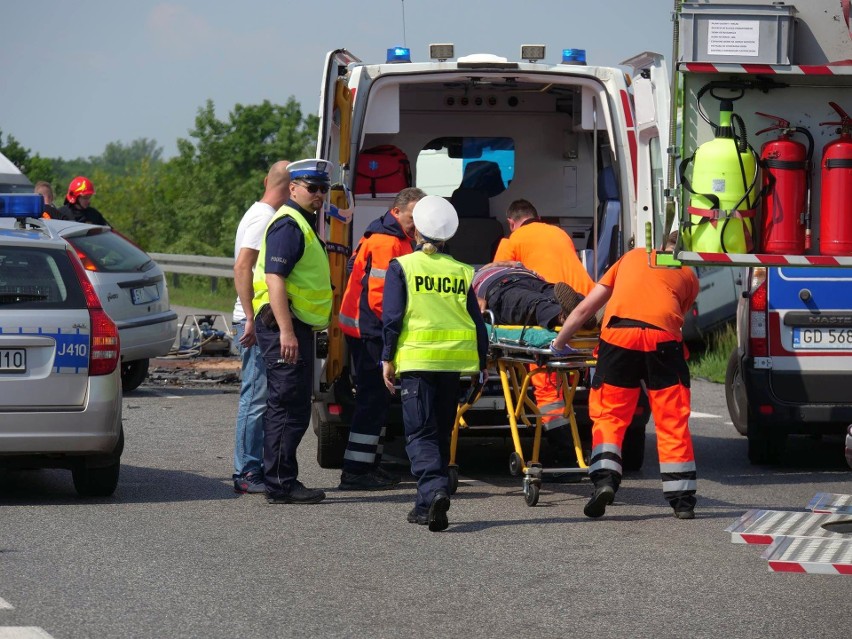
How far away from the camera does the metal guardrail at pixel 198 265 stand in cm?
2472

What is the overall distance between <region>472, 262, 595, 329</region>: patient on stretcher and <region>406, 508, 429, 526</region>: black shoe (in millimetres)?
1452

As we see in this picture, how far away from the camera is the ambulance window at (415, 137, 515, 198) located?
12242mm

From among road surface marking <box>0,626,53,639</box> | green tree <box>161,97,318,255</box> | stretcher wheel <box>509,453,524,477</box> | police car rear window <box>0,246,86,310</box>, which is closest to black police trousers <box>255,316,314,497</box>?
police car rear window <box>0,246,86,310</box>

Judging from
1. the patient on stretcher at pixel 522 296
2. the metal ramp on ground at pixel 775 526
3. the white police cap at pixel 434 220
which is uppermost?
the white police cap at pixel 434 220

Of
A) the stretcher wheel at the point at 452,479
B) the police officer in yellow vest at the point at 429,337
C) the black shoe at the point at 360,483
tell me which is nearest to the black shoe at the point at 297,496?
the black shoe at the point at 360,483

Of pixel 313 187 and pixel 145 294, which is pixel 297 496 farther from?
pixel 145 294

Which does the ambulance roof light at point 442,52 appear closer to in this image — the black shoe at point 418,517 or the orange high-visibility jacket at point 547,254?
the orange high-visibility jacket at point 547,254

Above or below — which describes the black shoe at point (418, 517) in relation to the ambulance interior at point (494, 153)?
below

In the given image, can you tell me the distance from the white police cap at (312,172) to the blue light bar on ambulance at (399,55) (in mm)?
1507

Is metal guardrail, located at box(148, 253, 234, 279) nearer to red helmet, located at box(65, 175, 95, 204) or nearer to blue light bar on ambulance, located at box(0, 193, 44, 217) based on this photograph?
red helmet, located at box(65, 175, 95, 204)

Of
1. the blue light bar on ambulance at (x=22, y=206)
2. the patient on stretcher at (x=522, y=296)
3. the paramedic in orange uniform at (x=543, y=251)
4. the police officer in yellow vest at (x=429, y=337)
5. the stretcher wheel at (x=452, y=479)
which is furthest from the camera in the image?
the paramedic in orange uniform at (x=543, y=251)

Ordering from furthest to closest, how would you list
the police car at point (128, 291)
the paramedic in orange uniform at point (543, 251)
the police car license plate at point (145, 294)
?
the police car license plate at point (145, 294)
the police car at point (128, 291)
the paramedic in orange uniform at point (543, 251)

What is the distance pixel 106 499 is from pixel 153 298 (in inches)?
215

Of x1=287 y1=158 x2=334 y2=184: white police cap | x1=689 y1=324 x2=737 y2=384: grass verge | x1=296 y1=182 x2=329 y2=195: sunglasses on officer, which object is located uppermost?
x1=287 y1=158 x2=334 y2=184: white police cap
